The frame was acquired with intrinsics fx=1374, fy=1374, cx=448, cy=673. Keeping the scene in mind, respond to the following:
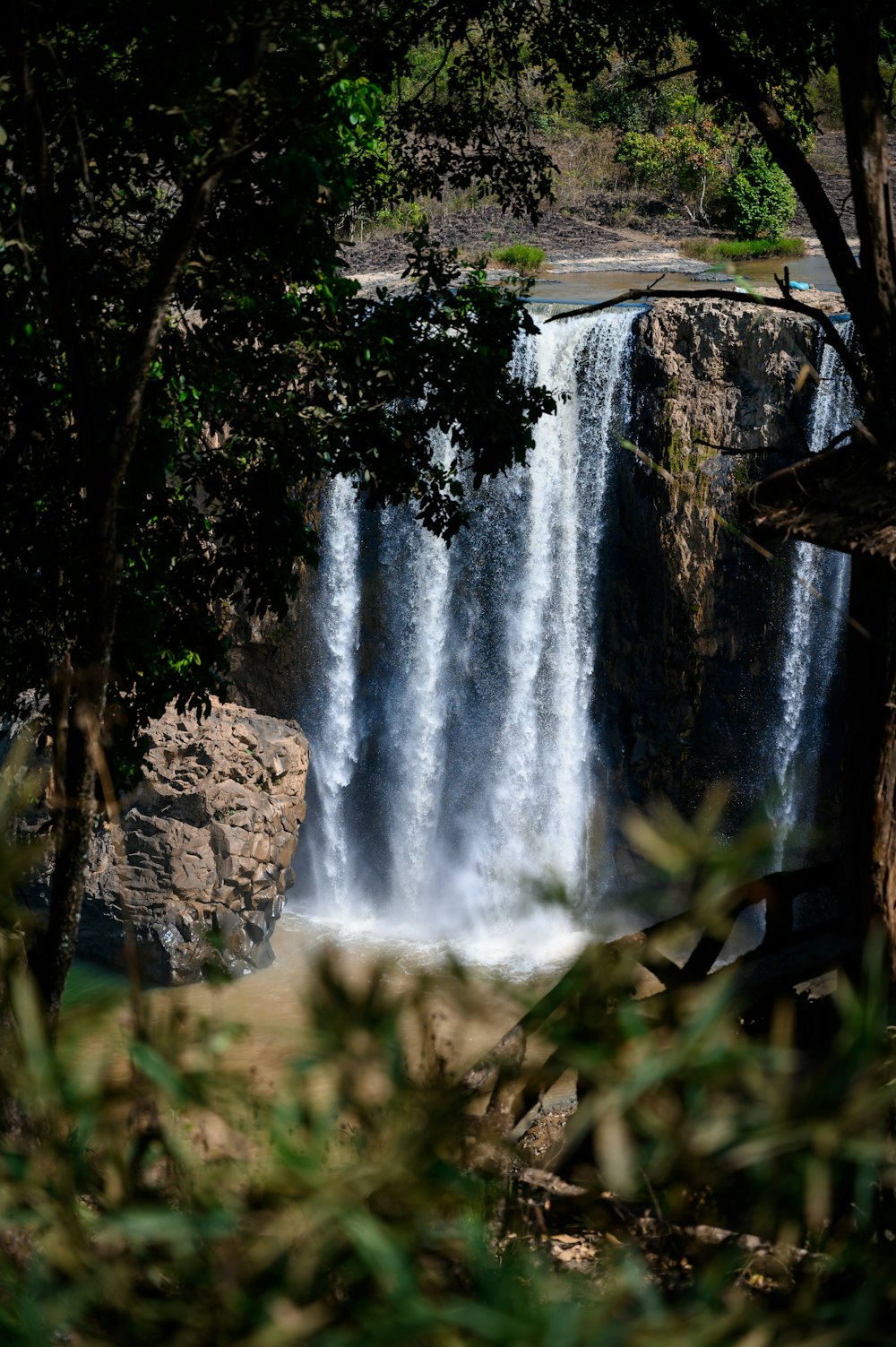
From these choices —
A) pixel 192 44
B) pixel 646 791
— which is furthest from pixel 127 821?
pixel 192 44

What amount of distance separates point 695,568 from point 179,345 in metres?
9.53

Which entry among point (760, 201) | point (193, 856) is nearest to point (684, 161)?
point (760, 201)

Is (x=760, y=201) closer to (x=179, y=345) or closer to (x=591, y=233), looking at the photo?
(x=591, y=233)

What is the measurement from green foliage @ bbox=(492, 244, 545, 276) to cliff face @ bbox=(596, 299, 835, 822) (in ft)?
15.6

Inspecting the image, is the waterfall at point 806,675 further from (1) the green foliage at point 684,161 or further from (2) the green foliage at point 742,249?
(1) the green foliage at point 684,161

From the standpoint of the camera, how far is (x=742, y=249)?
20.5m

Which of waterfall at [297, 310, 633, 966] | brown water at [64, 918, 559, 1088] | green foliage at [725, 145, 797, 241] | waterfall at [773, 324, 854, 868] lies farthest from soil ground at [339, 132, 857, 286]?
brown water at [64, 918, 559, 1088]

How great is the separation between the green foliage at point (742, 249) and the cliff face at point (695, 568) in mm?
5960

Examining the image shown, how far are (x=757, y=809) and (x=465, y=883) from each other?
1534cm

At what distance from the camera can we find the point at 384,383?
23.3 ft

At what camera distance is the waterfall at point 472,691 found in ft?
50.6

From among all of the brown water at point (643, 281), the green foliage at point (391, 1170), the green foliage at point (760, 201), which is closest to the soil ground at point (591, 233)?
the green foliage at point (760, 201)

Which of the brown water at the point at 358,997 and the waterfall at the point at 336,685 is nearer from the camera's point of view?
the brown water at the point at 358,997

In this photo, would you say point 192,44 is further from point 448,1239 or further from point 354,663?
point 354,663
